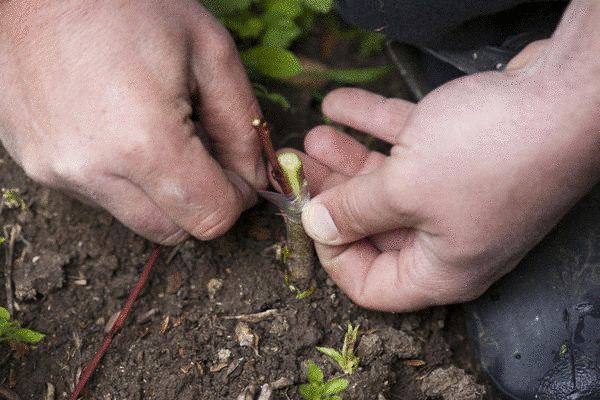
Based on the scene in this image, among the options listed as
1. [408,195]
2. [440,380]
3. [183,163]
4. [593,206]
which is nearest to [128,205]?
[183,163]

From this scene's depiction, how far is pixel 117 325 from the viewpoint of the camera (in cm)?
217

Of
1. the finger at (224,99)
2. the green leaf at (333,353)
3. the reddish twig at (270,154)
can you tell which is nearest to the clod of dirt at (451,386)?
the green leaf at (333,353)

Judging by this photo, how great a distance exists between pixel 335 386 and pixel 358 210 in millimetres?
596

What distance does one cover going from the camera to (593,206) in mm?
2471

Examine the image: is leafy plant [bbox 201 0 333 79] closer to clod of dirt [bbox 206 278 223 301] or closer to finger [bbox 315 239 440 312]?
finger [bbox 315 239 440 312]

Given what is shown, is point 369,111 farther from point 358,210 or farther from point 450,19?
point 358,210

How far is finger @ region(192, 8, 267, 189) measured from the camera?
79.7 inches

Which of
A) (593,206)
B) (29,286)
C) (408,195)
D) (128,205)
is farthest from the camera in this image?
(593,206)

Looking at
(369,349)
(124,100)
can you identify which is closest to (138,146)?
(124,100)

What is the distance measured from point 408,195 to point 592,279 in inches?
39.7

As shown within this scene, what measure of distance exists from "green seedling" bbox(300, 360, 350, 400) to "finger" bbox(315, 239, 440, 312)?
40cm

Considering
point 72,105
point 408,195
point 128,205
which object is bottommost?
point 128,205

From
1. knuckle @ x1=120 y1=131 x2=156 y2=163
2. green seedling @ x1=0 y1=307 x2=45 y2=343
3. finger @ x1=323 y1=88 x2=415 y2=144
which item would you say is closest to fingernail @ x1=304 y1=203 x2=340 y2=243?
knuckle @ x1=120 y1=131 x2=156 y2=163

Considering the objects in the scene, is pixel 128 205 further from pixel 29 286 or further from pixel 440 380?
pixel 440 380
